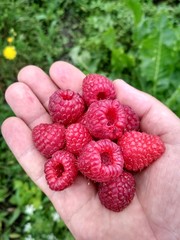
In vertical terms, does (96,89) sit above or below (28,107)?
above

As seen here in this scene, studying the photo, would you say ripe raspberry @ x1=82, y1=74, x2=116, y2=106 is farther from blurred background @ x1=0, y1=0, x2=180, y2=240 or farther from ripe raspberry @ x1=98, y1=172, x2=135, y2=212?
blurred background @ x1=0, y1=0, x2=180, y2=240

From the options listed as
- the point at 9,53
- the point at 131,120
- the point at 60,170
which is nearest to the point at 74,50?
the point at 9,53

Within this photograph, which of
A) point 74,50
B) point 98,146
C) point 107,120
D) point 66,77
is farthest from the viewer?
point 74,50

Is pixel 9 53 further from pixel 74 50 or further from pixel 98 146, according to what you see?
pixel 98 146

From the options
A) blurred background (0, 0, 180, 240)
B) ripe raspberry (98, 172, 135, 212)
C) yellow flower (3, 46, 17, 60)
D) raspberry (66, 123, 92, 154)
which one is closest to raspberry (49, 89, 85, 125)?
raspberry (66, 123, 92, 154)

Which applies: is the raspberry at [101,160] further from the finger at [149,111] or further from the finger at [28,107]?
the finger at [28,107]

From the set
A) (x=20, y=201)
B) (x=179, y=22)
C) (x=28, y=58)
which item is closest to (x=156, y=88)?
(x=179, y=22)
